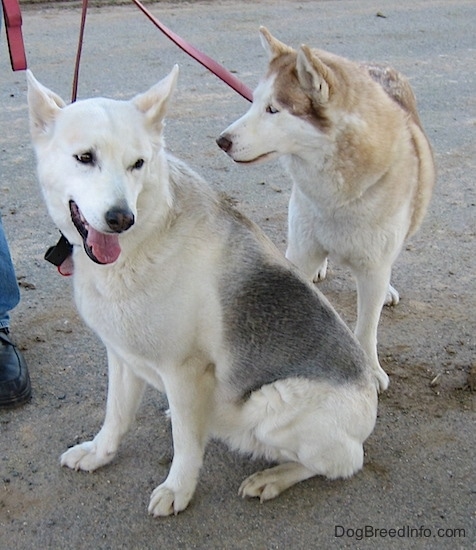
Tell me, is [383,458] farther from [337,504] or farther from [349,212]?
[349,212]

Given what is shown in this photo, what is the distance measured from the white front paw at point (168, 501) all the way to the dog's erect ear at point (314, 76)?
1532 mm

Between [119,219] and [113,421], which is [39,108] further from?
[113,421]

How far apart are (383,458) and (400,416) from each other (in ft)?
0.89

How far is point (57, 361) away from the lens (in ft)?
10.9

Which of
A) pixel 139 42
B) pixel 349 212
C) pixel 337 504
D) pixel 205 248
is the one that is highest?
pixel 205 248

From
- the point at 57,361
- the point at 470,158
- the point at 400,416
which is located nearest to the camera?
the point at 400,416

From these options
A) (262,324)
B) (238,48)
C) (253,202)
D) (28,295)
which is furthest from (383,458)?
(238,48)

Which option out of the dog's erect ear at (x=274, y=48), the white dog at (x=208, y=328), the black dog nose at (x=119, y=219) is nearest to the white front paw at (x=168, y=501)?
the white dog at (x=208, y=328)

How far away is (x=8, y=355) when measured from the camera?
3160mm

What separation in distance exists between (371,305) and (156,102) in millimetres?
1437

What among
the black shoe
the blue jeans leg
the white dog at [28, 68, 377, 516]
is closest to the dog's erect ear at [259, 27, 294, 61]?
the white dog at [28, 68, 377, 516]

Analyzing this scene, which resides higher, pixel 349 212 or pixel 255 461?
pixel 349 212

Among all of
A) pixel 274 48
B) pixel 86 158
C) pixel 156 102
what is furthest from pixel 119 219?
pixel 274 48

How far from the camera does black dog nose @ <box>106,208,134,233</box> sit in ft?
7.00
